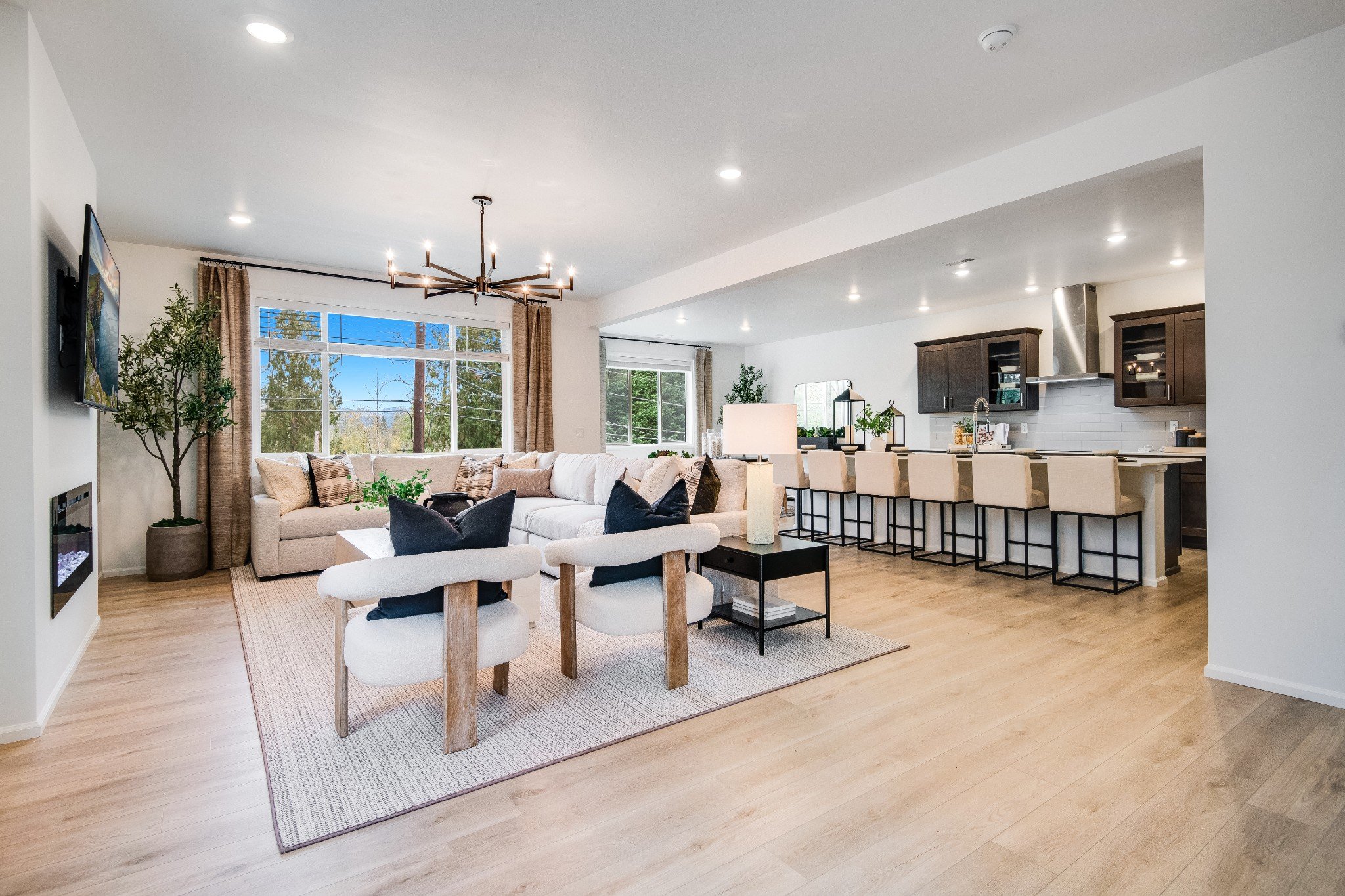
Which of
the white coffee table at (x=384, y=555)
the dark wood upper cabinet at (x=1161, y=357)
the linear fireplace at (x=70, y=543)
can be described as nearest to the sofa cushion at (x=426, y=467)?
the white coffee table at (x=384, y=555)

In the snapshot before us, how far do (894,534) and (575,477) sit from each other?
291 cm

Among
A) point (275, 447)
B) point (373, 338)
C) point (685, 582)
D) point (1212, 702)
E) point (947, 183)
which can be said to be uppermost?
point (947, 183)

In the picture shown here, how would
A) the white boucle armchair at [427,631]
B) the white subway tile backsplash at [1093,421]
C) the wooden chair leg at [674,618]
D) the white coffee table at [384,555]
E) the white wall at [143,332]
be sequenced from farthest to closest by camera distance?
the white subway tile backsplash at [1093,421]
the white wall at [143,332]
the white coffee table at [384,555]
the wooden chair leg at [674,618]
the white boucle armchair at [427,631]

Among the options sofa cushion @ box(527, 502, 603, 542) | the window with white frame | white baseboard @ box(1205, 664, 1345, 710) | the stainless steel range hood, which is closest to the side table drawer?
sofa cushion @ box(527, 502, 603, 542)

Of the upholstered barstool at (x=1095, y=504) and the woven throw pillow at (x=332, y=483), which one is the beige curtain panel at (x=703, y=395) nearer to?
the woven throw pillow at (x=332, y=483)

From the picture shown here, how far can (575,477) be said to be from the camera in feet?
18.7

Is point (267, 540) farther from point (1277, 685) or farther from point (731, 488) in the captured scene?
point (1277, 685)

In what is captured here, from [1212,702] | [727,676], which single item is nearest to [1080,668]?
[1212,702]

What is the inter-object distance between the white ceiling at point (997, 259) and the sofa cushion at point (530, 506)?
2.42 metres

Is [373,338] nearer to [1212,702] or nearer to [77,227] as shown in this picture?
[77,227]

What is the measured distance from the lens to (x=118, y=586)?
16.1 feet

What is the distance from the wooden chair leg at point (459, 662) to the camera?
7.49 feet

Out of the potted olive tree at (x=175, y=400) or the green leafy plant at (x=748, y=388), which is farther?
the green leafy plant at (x=748, y=388)

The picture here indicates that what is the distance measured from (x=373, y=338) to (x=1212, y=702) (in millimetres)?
6929
